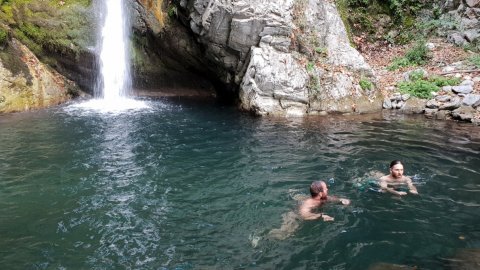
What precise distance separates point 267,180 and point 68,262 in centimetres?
478

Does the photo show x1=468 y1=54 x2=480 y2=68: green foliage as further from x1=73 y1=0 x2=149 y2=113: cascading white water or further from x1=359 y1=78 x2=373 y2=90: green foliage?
x1=73 y1=0 x2=149 y2=113: cascading white water

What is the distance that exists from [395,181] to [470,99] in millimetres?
8403

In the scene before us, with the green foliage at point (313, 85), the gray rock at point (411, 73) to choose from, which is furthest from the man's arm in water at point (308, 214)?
the gray rock at point (411, 73)

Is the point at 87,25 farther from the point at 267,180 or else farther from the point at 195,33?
the point at 267,180

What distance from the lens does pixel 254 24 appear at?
632 inches

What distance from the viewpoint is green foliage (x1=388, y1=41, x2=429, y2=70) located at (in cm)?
1852

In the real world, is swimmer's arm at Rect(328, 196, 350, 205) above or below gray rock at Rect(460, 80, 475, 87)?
below

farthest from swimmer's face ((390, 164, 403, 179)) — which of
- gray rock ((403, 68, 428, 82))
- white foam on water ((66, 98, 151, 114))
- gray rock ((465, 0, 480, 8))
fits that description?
gray rock ((465, 0, 480, 8))

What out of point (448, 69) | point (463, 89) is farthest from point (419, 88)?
point (448, 69)

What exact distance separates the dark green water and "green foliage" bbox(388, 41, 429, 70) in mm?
4772

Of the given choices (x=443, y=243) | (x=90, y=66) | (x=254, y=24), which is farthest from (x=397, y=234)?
(x=90, y=66)

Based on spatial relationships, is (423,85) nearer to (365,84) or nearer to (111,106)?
(365,84)

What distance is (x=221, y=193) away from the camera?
8.85 m

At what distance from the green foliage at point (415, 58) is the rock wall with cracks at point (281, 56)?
8.57 feet
